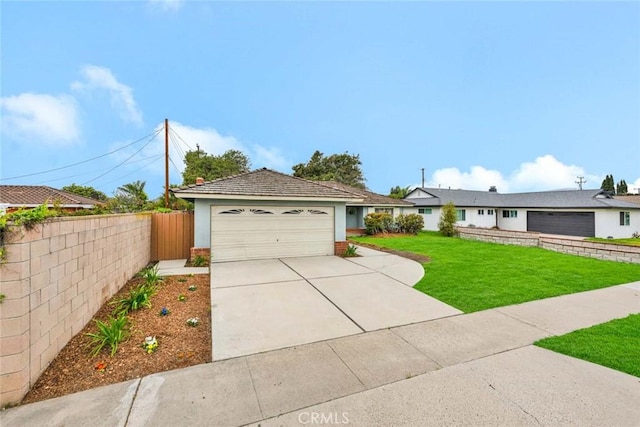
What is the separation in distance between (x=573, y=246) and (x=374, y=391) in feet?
43.2

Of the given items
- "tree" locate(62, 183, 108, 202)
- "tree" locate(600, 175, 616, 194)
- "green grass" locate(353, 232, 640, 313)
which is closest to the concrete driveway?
"green grass" locate(353, 232, 640, 313)

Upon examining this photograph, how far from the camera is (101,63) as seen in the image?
12.6 m

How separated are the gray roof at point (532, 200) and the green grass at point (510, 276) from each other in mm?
12479

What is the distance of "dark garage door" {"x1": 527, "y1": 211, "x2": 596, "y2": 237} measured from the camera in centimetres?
1903

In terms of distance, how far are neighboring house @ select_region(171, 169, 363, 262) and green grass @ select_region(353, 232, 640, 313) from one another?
13.1 ft

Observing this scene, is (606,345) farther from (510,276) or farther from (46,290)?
(46,290)

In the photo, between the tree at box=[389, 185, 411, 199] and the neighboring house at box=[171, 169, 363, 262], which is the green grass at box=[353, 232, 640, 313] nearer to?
the neighboring house at box=[171, 169, 363, 262]

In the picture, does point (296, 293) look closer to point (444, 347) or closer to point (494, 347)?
point (444, 347)

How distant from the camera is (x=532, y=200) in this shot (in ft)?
76.6

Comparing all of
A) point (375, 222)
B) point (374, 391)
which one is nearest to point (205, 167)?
point (375, 222)

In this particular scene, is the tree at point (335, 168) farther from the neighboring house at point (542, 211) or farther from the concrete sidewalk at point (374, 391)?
the concrete sidewalk at point (374, 391)

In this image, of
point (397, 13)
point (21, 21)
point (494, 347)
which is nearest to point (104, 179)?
point (21, 21)

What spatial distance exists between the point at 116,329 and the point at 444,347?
462cm

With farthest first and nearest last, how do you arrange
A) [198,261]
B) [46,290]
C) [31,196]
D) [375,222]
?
1. [375,222]
2. [31,196]
3. [198,261]
4. [46,290]
